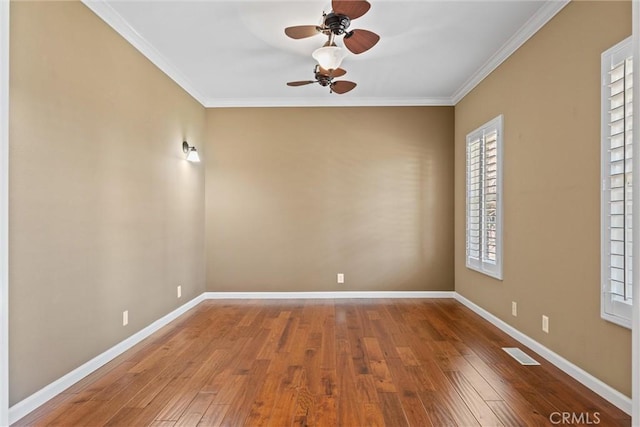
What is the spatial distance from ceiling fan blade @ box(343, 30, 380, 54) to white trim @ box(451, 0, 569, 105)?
144cm

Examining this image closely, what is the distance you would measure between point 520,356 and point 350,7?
3086 millimetres

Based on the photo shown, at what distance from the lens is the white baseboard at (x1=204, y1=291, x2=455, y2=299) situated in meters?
5.31

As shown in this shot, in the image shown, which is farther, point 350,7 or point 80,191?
point 80,191

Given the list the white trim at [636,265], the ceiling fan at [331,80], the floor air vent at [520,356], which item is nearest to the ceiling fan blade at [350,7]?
the ceiling fan at [331,80]

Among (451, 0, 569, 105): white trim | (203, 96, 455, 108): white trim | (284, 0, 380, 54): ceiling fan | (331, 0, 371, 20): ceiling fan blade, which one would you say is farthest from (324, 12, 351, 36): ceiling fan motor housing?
(203, 96, 455, 108): white trim

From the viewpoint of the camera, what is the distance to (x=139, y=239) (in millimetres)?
3504

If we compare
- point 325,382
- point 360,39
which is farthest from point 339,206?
point 325,382

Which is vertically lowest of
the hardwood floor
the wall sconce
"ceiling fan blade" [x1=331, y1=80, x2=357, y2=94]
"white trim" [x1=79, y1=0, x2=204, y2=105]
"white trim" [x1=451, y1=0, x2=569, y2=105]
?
the hardwood floor

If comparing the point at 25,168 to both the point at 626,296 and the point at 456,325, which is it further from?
the point at 456,325

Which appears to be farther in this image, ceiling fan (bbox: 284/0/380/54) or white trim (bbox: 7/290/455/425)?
ceiling fan (bbox: 284/0/380/54)

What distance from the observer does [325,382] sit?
2605 mm

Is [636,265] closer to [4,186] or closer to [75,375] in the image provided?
[4,186]

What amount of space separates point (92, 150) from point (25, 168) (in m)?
0.65

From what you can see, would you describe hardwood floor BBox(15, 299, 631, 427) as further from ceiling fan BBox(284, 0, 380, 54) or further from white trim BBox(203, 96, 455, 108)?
white trim BBox(203, 96, 455, 108)
